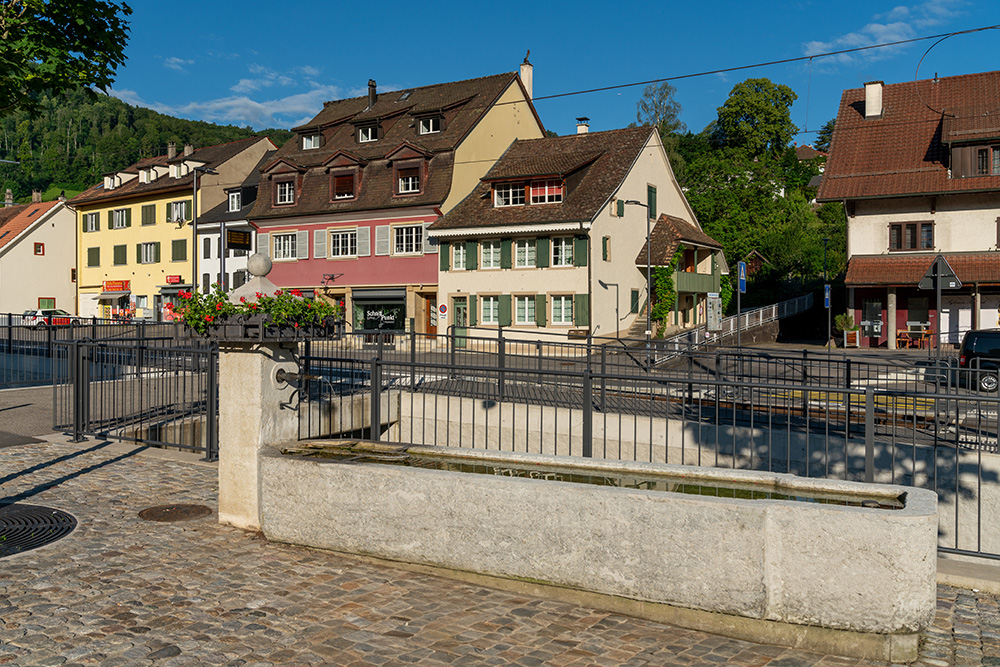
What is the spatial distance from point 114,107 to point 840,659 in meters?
150

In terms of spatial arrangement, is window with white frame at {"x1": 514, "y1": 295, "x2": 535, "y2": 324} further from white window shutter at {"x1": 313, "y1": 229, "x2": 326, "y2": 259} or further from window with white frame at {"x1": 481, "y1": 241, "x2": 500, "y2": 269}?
white window shutter at {"x1": 313, "y1": 229, "x2": 326, "y2": 259}

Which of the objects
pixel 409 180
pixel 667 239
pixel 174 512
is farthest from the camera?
pixel 409 180

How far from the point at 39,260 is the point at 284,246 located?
27989mm

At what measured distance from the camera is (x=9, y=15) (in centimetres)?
1217

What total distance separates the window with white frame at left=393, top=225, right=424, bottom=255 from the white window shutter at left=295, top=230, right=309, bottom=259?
659 cm

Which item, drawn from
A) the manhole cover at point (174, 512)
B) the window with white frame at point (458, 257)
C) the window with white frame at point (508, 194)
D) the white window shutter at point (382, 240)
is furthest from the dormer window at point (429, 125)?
the manhole cover at point (174, 512)

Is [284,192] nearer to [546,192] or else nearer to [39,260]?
[546,192]

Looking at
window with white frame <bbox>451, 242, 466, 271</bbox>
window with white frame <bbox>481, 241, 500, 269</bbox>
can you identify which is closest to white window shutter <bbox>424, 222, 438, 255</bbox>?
window with white frame <bbox>451, 242, 466, 271</bbox>

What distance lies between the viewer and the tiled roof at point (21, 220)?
64500mm

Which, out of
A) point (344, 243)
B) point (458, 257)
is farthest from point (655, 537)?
point (344, 243)

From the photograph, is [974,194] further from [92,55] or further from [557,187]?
[92,55]

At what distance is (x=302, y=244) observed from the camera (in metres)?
48.2

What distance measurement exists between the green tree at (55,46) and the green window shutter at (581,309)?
2648 cm

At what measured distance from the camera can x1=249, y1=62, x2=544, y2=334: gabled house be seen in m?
43.8
